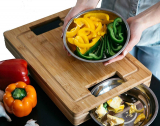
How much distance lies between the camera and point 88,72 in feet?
5.81

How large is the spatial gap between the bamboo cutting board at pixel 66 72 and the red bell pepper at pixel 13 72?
68 mm

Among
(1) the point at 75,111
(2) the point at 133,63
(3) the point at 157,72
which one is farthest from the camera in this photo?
(3) the point at 157,72

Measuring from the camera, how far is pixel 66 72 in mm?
1765

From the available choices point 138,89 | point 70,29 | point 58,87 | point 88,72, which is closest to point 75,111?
point 58,87

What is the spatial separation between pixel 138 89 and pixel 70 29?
21.2 inches

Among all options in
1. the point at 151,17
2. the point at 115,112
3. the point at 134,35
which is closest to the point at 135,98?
the point at 115,112

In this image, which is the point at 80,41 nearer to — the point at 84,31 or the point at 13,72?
the point at 84,31

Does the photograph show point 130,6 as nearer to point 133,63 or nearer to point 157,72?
point 133,63

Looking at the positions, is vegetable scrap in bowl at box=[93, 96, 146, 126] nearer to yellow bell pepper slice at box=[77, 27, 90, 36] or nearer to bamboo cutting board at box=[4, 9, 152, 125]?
bamboo cutting board at box=[4, 9, 152, 125]

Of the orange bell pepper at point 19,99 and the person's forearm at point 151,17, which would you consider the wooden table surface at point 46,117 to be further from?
the person's forearm at point 151,17

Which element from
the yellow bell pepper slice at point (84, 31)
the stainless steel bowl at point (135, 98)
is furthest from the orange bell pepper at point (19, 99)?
the yellow bell pepper slice at point (84, 31)

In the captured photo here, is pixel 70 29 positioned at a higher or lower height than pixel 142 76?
higher

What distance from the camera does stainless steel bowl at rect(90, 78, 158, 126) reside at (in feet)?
5.41

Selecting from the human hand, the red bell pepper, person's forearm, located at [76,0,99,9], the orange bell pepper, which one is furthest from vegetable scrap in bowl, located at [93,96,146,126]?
person's forearm, located at [76,0,99,9]
